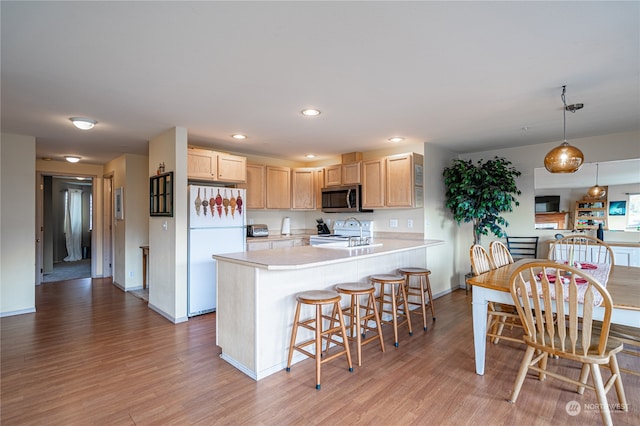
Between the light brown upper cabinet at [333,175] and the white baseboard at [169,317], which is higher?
the light brown upper cabinet at [333,175]

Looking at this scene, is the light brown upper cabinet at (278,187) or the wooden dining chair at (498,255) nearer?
the wooden dining chair at (498,255)

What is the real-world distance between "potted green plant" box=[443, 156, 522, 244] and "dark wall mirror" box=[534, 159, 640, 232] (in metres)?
0.41

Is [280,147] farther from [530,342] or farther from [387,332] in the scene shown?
[530,342]

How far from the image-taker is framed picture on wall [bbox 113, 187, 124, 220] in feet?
18.1

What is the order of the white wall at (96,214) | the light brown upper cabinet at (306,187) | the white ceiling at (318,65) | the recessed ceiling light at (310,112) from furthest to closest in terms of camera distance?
the white wall at (96,214) → the light brown upper cabinet at (306,187) → the recessed ceiling light at (310,112) → the white ceiling at (318,65)

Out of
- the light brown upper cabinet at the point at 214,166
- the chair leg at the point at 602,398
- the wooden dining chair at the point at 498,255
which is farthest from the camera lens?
the light brown upper cabinet at the point at 214,166

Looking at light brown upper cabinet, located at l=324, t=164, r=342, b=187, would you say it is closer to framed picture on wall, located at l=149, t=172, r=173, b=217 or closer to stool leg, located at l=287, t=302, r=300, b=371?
framed picture on wall, located at l=149, t=172, r=173, b=217

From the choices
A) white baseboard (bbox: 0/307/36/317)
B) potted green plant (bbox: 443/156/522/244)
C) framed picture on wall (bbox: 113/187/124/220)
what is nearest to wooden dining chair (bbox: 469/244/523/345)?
potted green plant (bbox: 443/156/522/244)

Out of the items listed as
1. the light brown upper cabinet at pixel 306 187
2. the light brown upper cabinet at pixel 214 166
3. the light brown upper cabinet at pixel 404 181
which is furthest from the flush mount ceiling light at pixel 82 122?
the light brown upper cabinet at pixel 404 181

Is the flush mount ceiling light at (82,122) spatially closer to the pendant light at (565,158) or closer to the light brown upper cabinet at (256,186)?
the light brown upper cabinet at (256,186)

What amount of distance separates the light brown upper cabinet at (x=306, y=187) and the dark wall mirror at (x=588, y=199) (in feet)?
11.4

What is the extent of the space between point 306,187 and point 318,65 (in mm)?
3606

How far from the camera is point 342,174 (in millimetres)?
5242

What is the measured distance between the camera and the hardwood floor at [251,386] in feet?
6.52
